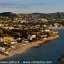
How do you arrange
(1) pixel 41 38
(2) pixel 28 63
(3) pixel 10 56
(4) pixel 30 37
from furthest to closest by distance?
(1) pixel 41 38 → (4) pixel 30 37 → (3) pixel 10 56 → (2) pixel 28 63

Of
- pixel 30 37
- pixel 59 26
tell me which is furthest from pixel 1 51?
pixel 59 26

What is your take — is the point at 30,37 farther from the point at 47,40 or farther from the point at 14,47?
the point at 14,47

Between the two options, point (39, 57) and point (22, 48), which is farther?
point (22, 48)

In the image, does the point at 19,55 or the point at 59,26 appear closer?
the point at 19,55

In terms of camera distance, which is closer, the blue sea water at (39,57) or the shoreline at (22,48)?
the blue sea water at (39,57)

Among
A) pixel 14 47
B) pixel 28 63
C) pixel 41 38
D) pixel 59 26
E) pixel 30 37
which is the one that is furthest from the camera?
pixel 59 26

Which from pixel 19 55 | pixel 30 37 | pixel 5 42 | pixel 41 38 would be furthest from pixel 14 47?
pixel 41 38

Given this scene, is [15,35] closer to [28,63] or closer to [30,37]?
[30,37]

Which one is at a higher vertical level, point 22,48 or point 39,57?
point 39,57

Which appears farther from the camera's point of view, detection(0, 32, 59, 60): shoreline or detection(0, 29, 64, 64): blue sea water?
detection(0, 32, 59, 60): shoreline
